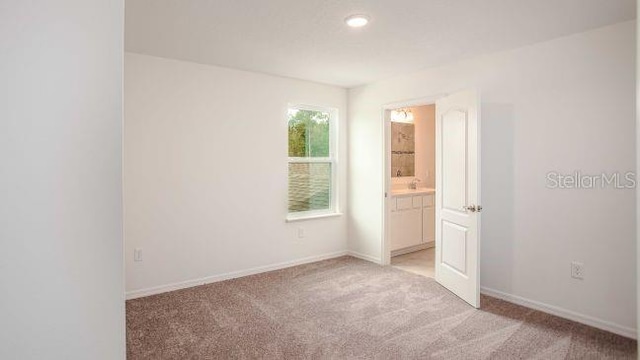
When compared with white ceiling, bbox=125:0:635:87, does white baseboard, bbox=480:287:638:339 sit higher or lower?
lower

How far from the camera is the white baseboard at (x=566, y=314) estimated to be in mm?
2672

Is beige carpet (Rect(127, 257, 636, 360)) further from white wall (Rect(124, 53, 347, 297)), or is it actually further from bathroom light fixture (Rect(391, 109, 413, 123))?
bathroom light fixture (Rect(391, 109, 413, 123))

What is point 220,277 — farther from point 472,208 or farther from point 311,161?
point 472,208

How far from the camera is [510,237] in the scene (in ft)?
10.9

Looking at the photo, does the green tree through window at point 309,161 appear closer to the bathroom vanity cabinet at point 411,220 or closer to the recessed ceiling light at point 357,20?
the bathroom vanity cabinet at point 411,220

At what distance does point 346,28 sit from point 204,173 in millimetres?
2022

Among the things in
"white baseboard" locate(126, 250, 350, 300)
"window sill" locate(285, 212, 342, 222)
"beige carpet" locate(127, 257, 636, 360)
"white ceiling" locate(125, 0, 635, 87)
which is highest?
"white ceiling" locate(125, 0, 635, 87)

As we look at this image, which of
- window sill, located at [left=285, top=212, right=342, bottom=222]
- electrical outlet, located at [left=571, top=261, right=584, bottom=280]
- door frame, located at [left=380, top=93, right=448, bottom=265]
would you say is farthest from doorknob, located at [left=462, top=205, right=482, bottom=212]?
window sill, located at [left=285, top=212, right=342, bottom=222]

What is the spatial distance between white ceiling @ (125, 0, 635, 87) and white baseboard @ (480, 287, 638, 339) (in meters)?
2.20

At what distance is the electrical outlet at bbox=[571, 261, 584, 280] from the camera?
2.90 m

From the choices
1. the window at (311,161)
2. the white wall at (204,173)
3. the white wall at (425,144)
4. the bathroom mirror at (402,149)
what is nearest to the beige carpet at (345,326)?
the white wall at (204,173)

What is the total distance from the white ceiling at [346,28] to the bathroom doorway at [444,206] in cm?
57

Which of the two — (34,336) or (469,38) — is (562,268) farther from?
(34,336)

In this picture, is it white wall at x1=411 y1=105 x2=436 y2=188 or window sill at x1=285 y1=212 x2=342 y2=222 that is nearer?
window sill at x1=285 y1=212 x2=342 y2=222
